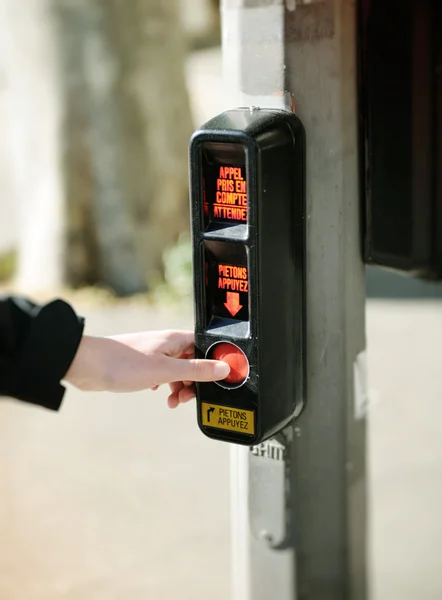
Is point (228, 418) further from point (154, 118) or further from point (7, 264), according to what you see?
point (7, 264)

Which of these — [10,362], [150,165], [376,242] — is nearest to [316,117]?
[376,242]

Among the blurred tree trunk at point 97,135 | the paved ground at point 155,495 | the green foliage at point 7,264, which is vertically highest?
the blurred tree trunk at point 97,135

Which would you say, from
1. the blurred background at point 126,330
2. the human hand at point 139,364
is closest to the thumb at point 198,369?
the human hand at point 139,364

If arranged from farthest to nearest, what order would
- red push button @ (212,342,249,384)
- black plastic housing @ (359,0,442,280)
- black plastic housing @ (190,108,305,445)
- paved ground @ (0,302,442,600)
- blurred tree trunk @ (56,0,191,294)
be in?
blurred tree trunk @ (56,0,191,294) < paved ground @ (0,302,442,600) < black plastic housing @ (359,0,442,280) < red push button @ (212,342,249,384) < black plastic housing @ (190,108,305,445)

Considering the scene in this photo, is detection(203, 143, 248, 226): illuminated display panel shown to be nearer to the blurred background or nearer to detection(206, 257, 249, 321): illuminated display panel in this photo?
detection(206, 257, 249, 321): illuminated display panel

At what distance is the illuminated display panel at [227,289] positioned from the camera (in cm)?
220

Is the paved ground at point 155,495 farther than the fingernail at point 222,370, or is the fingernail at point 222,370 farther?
the paved ground at point 155,495

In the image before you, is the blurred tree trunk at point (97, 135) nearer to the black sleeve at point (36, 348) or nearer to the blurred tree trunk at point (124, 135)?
the blurred tree trunk at point (124, 135)

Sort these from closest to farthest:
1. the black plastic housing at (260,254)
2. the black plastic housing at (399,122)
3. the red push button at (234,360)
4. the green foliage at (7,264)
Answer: the black plastic housing at (260,254) → the red push button at (234,360) → the black plastic housing at (399,122) → the green foliage at (7,264)

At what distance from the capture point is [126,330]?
6.59 metres

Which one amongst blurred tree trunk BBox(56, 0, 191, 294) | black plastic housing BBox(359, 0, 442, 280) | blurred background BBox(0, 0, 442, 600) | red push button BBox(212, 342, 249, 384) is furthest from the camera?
blurred tree trunk BBox(56, 0, 191, 294)

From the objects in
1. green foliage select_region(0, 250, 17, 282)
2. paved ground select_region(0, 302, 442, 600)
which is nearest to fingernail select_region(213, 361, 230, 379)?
paved ground select_region(0, 302, 442, 600)

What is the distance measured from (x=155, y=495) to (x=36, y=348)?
2543mm

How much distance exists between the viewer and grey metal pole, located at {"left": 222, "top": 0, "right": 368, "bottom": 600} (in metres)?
2.25
